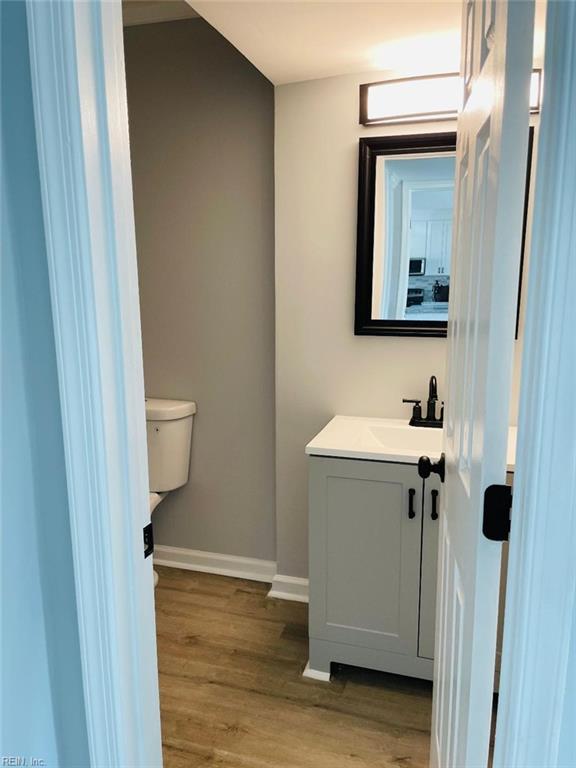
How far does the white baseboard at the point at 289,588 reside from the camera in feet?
8.73

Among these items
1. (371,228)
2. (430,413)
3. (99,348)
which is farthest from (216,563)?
(99,348)

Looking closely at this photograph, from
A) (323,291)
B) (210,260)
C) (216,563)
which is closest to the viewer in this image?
(323,291)

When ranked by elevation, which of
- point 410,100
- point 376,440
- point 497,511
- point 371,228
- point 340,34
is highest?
point 340,34

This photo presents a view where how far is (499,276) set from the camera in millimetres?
771

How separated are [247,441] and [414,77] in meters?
1.75

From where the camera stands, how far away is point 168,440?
274 cm

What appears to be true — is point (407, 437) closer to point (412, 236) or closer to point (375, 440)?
point (375, 440)

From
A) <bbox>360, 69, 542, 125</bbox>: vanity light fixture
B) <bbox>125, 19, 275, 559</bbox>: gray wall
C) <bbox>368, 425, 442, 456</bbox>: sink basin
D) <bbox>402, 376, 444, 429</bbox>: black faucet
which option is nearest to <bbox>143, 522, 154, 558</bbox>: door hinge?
<bbox>368, 425, 442, 456</bbox>: sink basin

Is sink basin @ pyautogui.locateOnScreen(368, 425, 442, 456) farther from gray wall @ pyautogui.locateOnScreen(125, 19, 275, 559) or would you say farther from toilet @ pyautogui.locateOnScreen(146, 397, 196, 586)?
toilet @ pyautogui.locateOnScreen(146, 397, 196, 586)

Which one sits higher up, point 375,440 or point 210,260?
point 210,260

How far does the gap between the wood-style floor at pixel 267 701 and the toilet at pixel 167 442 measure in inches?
22.8

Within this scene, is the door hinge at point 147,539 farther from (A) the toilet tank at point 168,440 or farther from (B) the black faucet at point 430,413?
(A) the toilet tank at point 168,440

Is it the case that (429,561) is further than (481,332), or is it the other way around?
(429,561)

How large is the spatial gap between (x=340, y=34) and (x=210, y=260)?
117 cm
